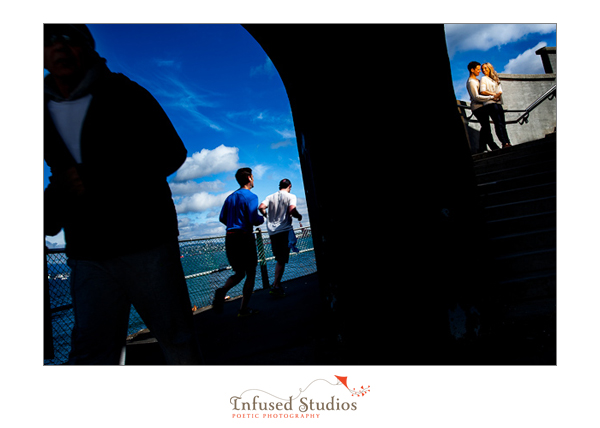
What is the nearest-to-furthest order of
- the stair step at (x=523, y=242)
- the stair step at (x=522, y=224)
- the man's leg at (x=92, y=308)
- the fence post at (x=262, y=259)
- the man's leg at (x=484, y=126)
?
the man's leg at (x=92, y=308)
the stair step at (x=523, y=242)
the stair step at (x=522, y=224)
the man's leg at (x=484, y=126)
the fence post at (x=262, y=259)

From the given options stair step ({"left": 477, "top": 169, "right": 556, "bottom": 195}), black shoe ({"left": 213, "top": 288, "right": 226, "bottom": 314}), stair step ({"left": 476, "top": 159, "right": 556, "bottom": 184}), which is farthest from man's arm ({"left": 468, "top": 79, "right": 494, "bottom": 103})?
black shoe ({"left": 213, "top": 288, "right": 226, "bottom": 314})

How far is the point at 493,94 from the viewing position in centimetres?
339

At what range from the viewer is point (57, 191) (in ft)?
4.60

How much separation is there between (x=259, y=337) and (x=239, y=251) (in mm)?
927

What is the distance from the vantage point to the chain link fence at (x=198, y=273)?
240 centimetres

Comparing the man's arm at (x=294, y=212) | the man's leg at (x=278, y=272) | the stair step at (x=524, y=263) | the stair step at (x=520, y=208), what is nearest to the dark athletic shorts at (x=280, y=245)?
the man's leg at (x=278, y=272)

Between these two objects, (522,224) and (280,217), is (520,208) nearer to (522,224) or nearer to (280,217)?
(522,224)

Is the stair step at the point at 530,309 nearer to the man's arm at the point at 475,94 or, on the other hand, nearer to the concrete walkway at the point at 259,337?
the concrete walkway at the point at 259,337

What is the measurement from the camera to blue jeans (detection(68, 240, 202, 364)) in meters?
1.33
